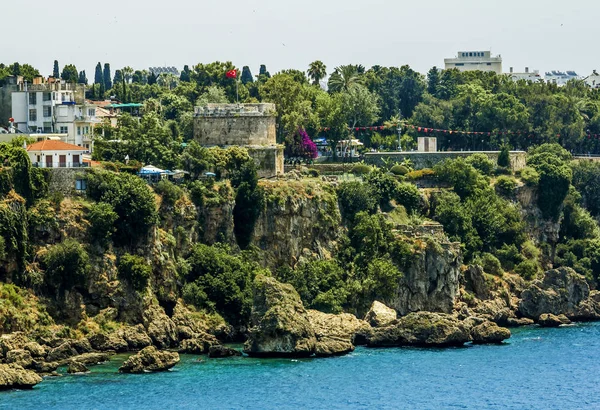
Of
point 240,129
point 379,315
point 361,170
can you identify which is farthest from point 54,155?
point 361,170

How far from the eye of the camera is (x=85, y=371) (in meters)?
99.0

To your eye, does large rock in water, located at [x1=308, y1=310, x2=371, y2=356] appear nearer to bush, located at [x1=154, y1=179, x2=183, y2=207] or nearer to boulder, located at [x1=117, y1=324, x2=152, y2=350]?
boulder, located at [x1=117, y1=324, x2=152, y2=350]

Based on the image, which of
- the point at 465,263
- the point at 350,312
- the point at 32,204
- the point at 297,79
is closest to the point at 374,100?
the point at 297,79

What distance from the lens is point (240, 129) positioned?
128 metres

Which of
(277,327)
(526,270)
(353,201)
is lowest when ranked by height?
(277,327)

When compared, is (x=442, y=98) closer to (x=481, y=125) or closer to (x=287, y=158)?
(x=481, y=125)

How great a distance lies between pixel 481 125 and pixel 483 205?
23.3 m

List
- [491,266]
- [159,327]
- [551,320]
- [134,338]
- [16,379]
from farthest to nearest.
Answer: [491,266]
[551,320]
[159,327]
[134,338]
[16,379]

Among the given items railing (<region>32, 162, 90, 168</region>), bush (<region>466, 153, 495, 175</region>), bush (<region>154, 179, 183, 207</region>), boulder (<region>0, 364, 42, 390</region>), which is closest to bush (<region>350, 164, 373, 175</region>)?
bush (<region>466, 153, 495, 175</region>)

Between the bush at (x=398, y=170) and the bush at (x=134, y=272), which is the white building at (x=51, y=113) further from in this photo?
the bush at (x=398, y=170)

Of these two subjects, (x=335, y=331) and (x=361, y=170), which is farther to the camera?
(x=361, y=170)

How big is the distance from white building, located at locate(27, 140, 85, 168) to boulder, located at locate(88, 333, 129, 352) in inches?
522

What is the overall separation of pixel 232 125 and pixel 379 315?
2133 centimetres

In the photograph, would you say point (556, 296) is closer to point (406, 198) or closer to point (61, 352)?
point (406, 198)
